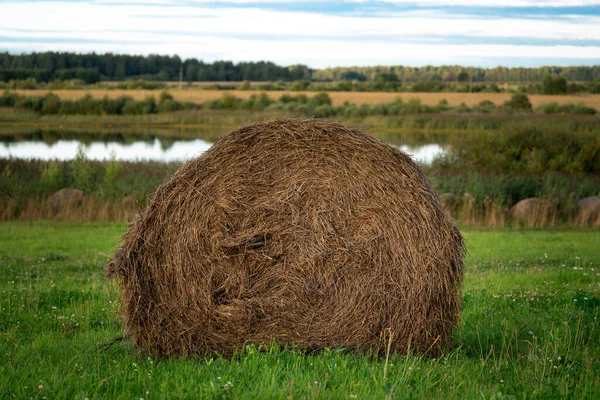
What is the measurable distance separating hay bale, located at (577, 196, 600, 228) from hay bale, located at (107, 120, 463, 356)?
14308mm

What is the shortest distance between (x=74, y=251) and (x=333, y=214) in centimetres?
858

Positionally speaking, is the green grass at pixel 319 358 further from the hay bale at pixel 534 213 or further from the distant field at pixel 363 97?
the distant field at pixel 363 97

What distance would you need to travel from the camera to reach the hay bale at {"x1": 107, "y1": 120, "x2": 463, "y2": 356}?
6.57 metres

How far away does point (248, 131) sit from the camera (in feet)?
22.7

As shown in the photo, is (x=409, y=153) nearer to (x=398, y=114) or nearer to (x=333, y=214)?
(x=333, y=214)

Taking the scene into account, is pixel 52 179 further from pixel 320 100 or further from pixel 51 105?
pixel 320 100

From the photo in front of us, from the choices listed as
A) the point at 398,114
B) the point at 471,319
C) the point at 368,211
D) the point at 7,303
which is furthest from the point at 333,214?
the point at 398,114

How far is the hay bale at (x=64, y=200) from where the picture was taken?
20477 millimetres

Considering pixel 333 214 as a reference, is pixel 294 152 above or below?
above

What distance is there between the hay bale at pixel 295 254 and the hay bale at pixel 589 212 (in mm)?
14308

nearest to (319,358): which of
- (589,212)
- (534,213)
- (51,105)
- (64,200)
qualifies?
(534,213)

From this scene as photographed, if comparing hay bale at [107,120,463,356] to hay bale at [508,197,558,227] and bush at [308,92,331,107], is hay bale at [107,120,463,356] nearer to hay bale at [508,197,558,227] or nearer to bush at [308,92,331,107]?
hay bale at [508,197,558,227]

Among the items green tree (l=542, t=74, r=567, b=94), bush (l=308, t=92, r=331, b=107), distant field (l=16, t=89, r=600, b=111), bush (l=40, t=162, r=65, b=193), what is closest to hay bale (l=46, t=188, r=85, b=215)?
bush (l=40, t=162, r=65, b=193)

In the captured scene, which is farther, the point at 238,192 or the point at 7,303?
the point at 7,303
